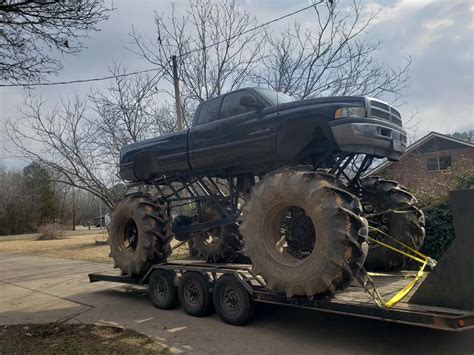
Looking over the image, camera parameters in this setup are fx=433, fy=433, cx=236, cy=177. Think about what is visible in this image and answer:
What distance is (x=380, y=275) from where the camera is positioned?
22.8 feet

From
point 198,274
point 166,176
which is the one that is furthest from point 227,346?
point 166,176

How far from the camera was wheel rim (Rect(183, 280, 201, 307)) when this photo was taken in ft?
24.3

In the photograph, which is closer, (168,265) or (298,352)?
(298,352)

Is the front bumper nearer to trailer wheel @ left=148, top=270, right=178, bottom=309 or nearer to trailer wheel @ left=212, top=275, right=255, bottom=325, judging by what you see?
trailer wheel @ left=212, top=275, right=255, bottom=325

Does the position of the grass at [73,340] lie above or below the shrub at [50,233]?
below

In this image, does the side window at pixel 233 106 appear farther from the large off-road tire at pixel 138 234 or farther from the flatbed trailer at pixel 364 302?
the flatbed trailer at pixel 364 302

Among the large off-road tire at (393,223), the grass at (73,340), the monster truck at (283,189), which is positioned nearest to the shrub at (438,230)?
the monster truck at (283,189)

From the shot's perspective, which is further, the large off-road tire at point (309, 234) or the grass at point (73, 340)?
the grass at point (73, 340)

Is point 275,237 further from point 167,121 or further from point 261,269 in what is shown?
point 167,121

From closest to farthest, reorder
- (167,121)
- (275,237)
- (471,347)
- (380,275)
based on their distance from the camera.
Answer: (471,347)
(275,237)
(380,275)
(167,121)

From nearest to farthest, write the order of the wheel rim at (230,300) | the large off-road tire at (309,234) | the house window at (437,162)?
the large off-road tire at (309,234) → the wheel rim at (230,300) → the house window at (437,162)

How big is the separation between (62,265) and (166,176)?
9.40m

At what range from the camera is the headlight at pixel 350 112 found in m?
6.20

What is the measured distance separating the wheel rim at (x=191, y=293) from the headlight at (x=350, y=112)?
3.68 metres
